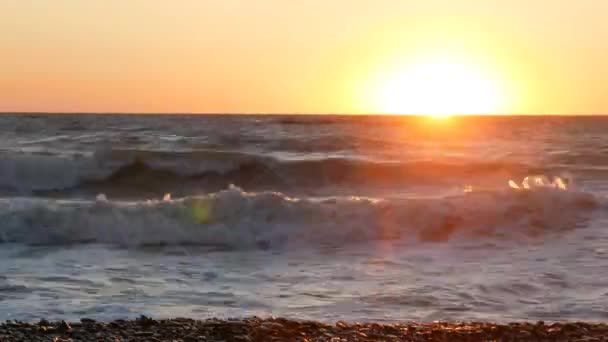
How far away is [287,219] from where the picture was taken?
1316 cm

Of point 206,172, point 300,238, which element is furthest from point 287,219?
point 206,172

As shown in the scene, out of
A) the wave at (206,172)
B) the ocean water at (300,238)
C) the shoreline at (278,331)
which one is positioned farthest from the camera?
the wave at (206,172)

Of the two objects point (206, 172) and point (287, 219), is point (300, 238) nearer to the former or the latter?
point (287, 219)

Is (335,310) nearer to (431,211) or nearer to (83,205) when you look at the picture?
(431,211)

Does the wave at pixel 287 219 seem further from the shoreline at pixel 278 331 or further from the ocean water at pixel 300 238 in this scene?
the shoreline at pixel 278 331

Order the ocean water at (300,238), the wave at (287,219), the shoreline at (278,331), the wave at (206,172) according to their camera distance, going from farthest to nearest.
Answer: the wave at (206,172)
the wave at (287,219)
the ocean water at (300,238)
the shoreline at (278,331)

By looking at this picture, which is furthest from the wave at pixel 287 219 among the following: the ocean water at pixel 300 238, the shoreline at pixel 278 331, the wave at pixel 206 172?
the wave at pixel 206 172

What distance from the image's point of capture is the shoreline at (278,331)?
19.4 ft

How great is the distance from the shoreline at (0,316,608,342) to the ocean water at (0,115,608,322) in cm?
67

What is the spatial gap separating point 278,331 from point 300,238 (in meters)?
6.21

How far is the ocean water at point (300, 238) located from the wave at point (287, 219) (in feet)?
0.11

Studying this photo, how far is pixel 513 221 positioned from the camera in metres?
12.9

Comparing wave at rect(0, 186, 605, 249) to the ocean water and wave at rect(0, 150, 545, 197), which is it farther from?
wave at rect(0, 150, 545, 197)

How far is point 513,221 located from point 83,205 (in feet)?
21.8
